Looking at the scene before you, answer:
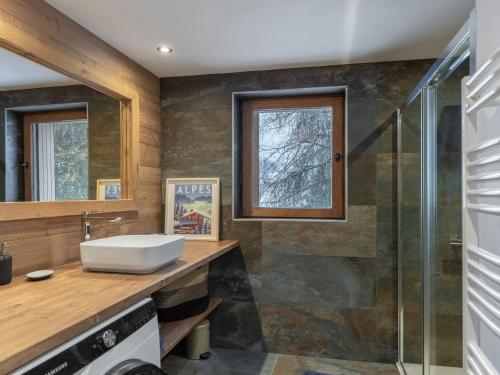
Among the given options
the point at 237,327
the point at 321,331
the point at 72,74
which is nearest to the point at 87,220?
the point at 72,74

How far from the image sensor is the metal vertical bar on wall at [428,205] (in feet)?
5.95

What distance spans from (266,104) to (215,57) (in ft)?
1.88

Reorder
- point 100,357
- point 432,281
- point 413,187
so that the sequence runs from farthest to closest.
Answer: point 413,187 < point 432,281 < point 100,357

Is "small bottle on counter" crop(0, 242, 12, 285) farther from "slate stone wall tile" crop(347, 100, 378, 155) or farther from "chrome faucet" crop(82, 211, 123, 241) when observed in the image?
"slate stone wall tile" crop(347, 100, 378, 155)

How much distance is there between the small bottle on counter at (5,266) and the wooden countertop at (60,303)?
3 cm

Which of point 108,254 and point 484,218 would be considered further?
point 108,254

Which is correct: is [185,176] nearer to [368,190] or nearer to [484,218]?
[368,190]

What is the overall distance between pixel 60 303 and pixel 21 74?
3.47 feet

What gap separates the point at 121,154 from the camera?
225cm

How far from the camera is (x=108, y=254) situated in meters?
1.59

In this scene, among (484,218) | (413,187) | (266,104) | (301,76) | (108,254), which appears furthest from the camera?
(266,104)

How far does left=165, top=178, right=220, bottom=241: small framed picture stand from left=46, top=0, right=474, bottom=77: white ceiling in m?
0.88

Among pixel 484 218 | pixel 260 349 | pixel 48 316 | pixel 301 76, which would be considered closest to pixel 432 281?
pixel 484 218

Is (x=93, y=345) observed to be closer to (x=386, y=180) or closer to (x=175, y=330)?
(x=175, y=330)
